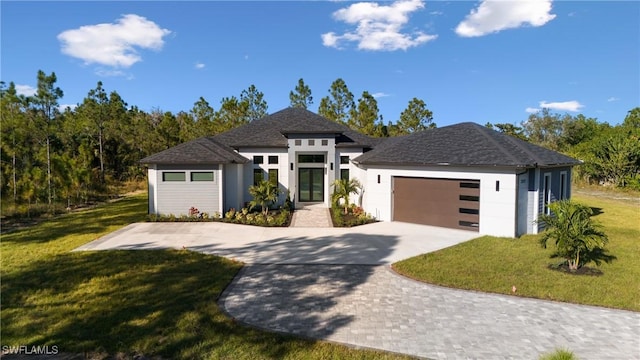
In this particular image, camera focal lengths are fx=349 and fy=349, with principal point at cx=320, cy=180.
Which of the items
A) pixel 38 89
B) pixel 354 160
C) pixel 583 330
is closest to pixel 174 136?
pixel 38 89

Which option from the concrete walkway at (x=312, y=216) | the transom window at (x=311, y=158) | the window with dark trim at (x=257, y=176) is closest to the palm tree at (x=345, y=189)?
the concrete walkway at (x=312, y=216)

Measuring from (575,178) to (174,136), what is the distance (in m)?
40.4

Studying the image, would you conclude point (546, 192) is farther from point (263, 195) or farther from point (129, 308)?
point (129, 308)

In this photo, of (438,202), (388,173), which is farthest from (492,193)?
(388,173)

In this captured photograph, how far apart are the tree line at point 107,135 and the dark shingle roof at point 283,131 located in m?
9.84

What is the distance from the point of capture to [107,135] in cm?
3338

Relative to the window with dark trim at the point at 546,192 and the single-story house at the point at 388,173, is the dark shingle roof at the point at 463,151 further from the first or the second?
the window with dark trim at the point at 546,192

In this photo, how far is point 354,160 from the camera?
19422mm

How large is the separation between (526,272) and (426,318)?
4.34m

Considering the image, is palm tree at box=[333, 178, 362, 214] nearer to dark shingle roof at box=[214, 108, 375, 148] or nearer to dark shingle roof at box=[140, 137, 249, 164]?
dark shingle roof at box=[214, 108, 375, 148]

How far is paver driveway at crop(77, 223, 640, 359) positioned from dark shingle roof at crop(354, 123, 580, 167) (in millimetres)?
5069

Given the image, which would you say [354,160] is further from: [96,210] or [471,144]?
[96,210]

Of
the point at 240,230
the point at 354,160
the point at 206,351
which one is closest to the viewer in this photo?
the point at 206,351

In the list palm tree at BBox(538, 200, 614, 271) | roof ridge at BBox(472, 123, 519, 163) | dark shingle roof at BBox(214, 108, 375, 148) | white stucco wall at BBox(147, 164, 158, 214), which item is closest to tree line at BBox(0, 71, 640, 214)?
white stucco wall at BBox(147, 164, 158, 214)
